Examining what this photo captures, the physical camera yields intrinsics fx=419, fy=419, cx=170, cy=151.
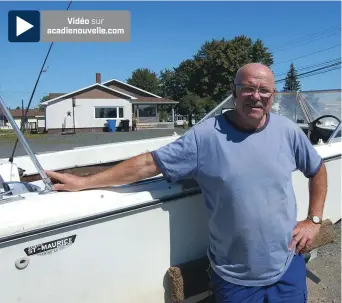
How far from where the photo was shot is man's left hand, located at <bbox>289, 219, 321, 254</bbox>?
2256mm

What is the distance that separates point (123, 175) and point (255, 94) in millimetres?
806

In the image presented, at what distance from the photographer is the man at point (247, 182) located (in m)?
2.03

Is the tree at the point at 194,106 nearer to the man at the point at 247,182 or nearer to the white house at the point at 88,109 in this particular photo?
the white house at the point at 88,109

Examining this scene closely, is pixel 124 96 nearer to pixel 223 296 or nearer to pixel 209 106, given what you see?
pixel 209 106

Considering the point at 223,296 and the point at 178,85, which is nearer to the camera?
the point at 223,296

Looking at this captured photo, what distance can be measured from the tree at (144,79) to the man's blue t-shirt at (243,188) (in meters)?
81.4

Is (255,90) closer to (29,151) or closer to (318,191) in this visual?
(318,191)

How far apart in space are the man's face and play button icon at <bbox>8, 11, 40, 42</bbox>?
2.35 m

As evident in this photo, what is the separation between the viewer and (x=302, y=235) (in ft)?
7.50

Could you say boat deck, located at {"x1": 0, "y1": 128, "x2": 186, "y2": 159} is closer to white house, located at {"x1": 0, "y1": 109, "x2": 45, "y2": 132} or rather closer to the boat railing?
white house, located at {"x1": 0, "y1": 109, "x2": 45, "y2": 132}

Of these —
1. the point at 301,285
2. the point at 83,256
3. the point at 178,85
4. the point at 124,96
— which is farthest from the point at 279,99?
the point at 178,85

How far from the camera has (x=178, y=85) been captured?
221ft

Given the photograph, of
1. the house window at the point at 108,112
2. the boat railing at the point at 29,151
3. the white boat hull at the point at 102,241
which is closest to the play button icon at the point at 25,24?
the boat railing at the point at 29,151

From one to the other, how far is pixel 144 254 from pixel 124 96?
1377 inches
